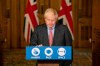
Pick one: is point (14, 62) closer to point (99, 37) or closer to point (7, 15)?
point (7, 15)

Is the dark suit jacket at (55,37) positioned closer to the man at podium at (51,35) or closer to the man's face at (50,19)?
the man at podium at (51,35)

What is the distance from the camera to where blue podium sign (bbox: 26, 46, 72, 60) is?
2.71 metres

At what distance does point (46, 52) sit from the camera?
8.88 ft

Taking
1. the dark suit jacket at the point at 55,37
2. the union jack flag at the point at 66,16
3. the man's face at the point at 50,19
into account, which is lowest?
the dark suit jacket at the point at 55,37

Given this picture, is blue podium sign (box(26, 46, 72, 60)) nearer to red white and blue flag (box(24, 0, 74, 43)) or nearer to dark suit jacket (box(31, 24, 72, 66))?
dark suit jacket (box(31, 24, 72, 66))

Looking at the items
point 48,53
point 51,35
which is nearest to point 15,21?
point 51,35

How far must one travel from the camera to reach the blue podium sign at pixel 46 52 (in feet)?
8.89

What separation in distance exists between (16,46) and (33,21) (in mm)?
2832

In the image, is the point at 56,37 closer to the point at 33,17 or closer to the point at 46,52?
the point at 46,52

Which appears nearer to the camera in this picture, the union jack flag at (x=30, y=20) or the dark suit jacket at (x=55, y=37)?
the dark suit jacket at (x=55, y=37)

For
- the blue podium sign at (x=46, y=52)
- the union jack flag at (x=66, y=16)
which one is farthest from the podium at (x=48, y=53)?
the union jack flag at (x=66, y=16)

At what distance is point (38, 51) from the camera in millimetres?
2713

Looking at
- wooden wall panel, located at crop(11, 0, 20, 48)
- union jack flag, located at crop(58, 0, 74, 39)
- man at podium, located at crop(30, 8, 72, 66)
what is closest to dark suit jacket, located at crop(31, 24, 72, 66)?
man at podium, located at crop(30, 8, 72, 66)

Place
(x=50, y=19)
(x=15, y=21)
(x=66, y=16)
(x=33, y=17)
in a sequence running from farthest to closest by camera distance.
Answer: (x=15, y=21), (x=66, y=16), (x=33, y=17), (x=50, y=19)
